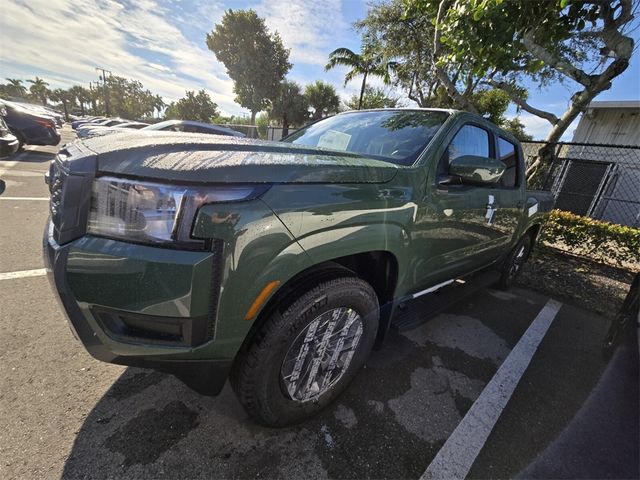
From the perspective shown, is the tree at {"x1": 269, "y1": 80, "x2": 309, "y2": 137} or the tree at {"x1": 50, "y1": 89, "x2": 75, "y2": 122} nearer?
the tree at {"x1": 269, "y1": 80, "x2": 309, "y2": 137}

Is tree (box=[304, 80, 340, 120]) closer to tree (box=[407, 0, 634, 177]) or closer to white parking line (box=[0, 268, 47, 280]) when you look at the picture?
tree (box=[407, 0, 634, 177])

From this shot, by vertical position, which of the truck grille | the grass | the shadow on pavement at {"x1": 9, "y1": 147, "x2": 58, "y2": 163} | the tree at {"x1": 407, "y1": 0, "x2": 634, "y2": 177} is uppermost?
the tree at {"x1": 407, "y1": 0, "x2": 634, "y2": 177}

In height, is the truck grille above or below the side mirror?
below

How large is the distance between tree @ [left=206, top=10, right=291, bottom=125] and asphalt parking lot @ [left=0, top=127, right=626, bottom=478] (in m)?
30.9

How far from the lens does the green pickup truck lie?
115 centimetres

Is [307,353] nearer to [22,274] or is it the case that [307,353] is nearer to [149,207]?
[149,207]

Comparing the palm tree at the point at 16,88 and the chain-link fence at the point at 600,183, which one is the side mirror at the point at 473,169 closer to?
the chain-link fence at the point at 600,183

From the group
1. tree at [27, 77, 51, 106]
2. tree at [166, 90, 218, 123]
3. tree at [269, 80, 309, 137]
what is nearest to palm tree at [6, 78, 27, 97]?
tree at [27, 77, 51, 106]

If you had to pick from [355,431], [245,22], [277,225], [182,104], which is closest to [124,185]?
[277,225]

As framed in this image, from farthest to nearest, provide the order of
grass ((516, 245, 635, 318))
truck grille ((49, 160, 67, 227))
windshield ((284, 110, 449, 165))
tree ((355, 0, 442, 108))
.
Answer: tree ((355, 0, 442, 108))
grass ((516, 245, 635, 318))
windshield ((284, 110, 449, 165))
truck grille ((49, 160, 67, 227))

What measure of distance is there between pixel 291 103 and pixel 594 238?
2845cm

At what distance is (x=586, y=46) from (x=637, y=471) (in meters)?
13.8

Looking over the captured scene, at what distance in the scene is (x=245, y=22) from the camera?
28.6 metres

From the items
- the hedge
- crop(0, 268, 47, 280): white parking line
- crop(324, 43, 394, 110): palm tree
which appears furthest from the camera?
crop(324, 43, 394, 110): palm tree
